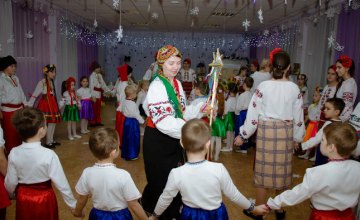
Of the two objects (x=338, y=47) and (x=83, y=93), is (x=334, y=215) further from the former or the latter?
(x=83, y=93)

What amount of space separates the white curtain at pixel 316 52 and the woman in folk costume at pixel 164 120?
5298 mm

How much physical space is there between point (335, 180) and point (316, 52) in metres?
6.40

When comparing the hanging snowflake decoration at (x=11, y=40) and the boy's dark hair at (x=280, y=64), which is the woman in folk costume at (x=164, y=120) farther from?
the hanging snowflake decoration at (x=11, y=40)

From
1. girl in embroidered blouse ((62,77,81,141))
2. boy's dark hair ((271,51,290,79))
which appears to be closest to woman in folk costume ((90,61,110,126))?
girl in embroidered blouse ((62,77,81,141))

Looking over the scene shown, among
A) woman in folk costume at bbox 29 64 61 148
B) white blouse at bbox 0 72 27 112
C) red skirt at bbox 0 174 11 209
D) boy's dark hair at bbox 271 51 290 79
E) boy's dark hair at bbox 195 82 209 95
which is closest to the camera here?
red skirt at bbox 0 174 11 209

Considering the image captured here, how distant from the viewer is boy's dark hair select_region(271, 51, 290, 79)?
2654 millimetres

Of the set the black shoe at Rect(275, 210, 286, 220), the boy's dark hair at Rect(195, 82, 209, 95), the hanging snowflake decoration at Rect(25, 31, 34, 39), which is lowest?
the black shoe at Rect(275, 210, 286, 220)

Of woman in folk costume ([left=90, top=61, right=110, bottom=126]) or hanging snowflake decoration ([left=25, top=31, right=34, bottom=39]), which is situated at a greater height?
hanging snowflake decoration ([left=25, top=31, right=34, bottom=39])

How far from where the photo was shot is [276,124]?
2.69 meters

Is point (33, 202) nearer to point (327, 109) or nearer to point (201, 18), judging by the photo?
point (327, 109)

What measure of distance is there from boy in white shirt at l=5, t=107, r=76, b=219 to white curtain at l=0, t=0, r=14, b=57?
410cm

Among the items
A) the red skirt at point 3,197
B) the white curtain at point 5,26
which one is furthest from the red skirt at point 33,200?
the white curtain at point 5,26

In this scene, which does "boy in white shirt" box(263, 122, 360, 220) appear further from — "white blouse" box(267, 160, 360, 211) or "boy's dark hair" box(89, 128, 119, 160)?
"boy's dark hair" box(89, 128, 119, 160)

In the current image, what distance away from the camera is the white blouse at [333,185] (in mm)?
1763
